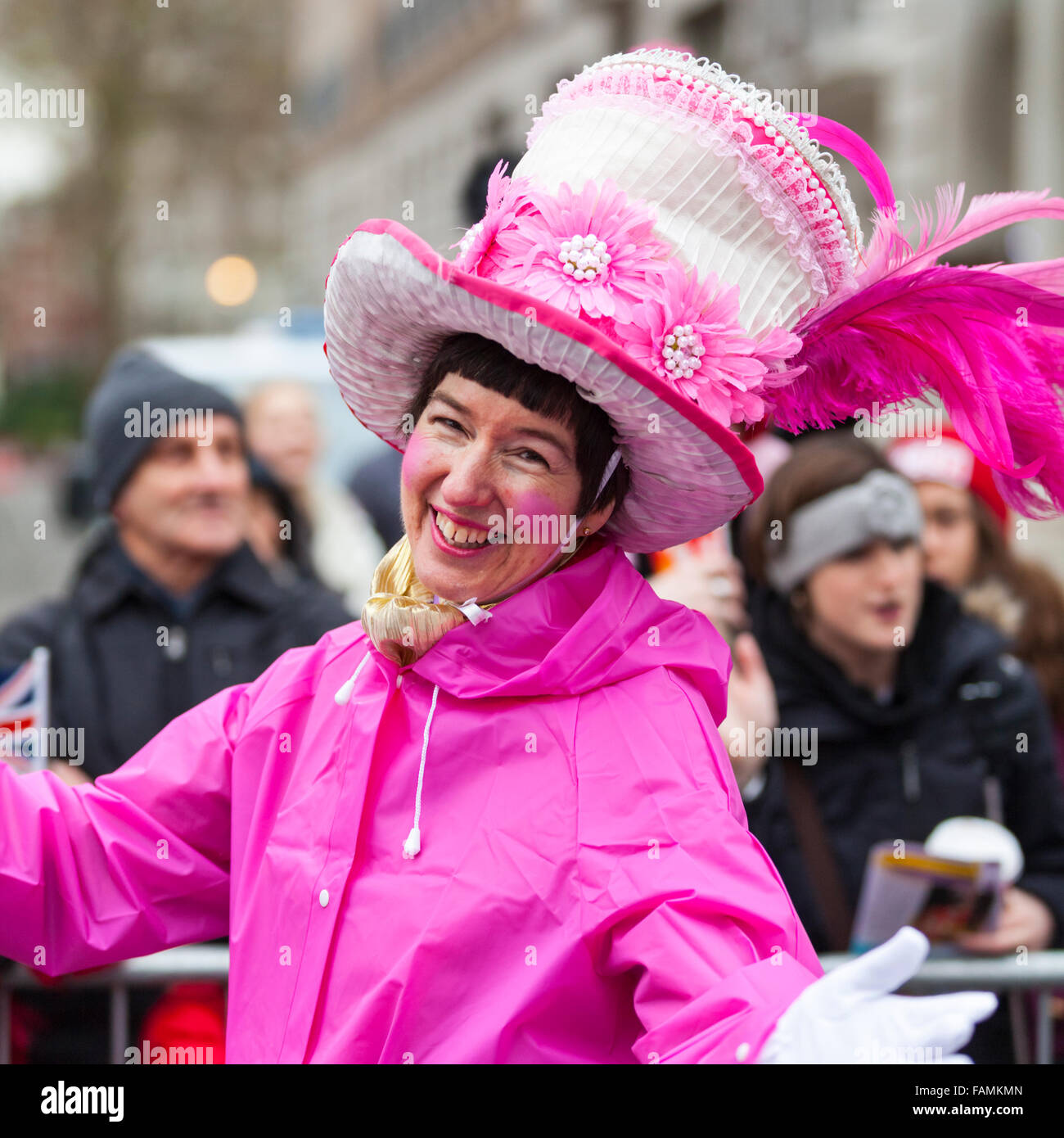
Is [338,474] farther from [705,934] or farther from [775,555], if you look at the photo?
[705,934]

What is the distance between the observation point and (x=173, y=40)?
27.0 metres

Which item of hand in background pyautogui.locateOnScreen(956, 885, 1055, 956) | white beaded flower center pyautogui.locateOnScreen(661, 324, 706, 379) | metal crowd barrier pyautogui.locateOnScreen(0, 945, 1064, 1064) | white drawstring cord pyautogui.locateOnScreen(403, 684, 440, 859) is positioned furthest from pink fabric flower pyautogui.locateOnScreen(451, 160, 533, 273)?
hand in background pyautogui.locateOnScreen(956, 885, 1055, 956)

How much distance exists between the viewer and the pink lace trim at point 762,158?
2260mm

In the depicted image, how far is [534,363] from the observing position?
2.13m

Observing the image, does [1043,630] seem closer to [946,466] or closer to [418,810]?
[946,466]

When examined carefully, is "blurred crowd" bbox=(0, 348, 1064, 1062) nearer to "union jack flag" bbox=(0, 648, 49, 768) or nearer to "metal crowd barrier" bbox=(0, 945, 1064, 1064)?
"metal crowd barrier" bbox=(0, 945, 1064, 1064)

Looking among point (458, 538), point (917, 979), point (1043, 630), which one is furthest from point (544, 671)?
point (1043, 630)

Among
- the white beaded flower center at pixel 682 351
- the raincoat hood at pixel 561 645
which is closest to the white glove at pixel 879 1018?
the raincoat hood at pixel 561 645

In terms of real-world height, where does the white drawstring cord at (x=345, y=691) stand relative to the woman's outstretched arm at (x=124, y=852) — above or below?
above

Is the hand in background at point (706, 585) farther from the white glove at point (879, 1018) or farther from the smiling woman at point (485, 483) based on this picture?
the white glove at point (879, 1018)

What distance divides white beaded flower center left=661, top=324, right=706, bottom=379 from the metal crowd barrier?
70.6 inches

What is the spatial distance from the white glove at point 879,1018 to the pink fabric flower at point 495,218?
3.83ft

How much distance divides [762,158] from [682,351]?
0.36 meters

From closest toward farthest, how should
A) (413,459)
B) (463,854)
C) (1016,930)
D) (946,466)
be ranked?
1. (463,854)
2. (413,459)
3. (1016,930)
4. (946,466)
